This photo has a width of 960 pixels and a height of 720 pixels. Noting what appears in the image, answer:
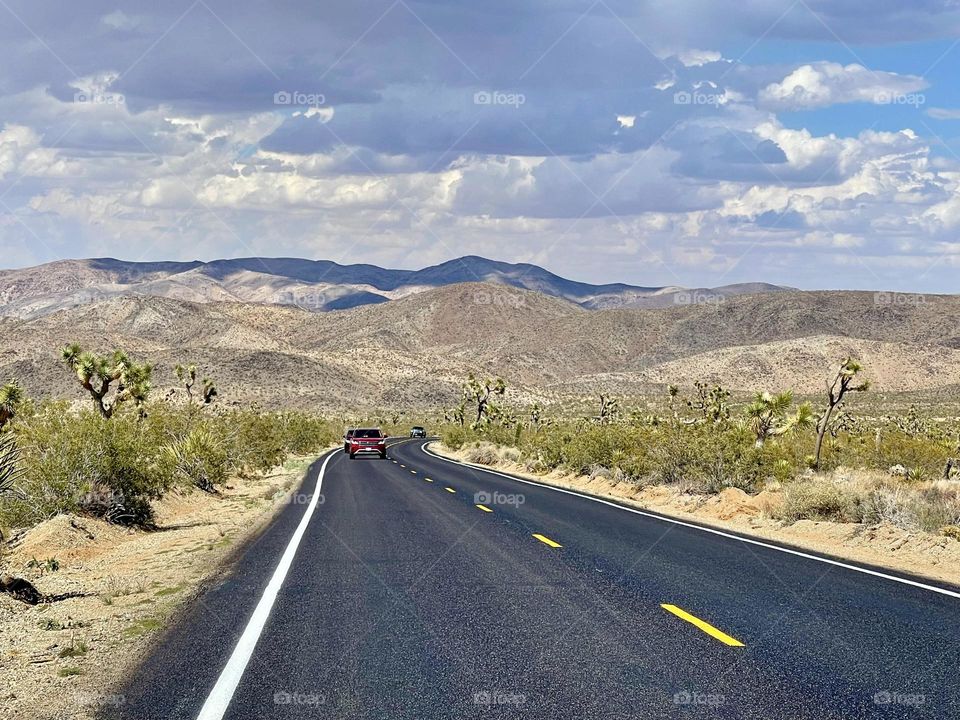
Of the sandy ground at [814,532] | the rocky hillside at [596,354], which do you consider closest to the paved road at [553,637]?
the sandy ground at [814,532]

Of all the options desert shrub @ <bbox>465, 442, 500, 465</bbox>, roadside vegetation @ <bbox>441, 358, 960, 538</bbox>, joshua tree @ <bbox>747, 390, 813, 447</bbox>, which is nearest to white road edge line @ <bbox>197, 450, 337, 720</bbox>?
roadside vegetation @ <bbox>441, 358, 960, 538</bbox>

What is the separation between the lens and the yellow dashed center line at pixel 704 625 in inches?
316

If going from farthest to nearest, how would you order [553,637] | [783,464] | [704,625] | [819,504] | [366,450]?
[366,450] < [783,464] < [819,504] < [704,625] < [553,637]

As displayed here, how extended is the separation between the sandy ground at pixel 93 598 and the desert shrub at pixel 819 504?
33.2ft

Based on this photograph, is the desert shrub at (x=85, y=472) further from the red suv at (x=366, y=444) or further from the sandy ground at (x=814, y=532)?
the red suv at (x=366, y=444)

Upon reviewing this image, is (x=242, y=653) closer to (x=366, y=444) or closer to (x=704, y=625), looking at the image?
(x=704, y=625)

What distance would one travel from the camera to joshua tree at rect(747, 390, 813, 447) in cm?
3588

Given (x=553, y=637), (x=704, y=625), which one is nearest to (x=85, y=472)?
(x=553, y=637)

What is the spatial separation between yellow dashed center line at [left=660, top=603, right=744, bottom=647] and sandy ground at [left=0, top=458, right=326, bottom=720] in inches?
184

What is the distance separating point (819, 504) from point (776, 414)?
18.5m

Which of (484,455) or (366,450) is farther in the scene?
(484,455)

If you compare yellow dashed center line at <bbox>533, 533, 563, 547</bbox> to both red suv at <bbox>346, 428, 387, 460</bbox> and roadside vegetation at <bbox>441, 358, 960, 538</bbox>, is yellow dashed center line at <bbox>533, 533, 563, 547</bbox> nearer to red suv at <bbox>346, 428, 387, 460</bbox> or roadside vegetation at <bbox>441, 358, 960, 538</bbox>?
roadside vegetation at <bbox>441, 358, 960, 538</bbox>

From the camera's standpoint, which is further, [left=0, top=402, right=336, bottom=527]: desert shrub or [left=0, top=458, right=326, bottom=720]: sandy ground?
[left=0, top=402, right=336, bottom=527]: desert shrub

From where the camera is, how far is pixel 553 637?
8195mm
